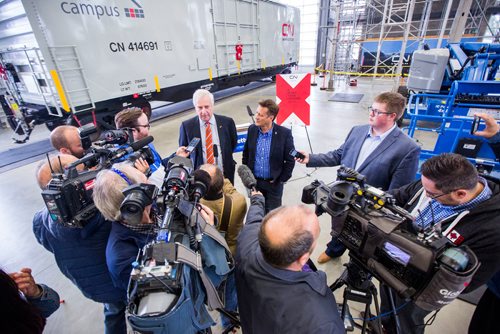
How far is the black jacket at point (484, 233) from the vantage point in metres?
1.21

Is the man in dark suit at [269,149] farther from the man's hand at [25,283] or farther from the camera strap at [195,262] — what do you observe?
the man's hand at [25,283]

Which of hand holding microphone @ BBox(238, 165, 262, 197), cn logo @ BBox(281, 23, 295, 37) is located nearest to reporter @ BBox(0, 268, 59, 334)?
hand holding microphone @ BBox(238, 165, 262, 197)

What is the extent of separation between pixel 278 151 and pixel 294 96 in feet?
6.30

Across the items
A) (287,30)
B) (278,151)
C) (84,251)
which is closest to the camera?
(84,251)

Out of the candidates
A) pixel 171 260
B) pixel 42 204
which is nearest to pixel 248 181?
pixel 171 260

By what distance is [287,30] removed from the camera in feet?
36.6

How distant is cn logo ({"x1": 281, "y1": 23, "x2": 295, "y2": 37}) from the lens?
35.0ft

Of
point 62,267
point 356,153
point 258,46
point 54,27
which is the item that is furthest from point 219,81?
point 62,267

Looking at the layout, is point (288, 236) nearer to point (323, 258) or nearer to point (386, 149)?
point (386, 149)

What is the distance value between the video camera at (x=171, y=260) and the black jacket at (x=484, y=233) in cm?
131

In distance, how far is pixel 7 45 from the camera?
472 centimetres

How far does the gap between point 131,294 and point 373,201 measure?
1.07 metres

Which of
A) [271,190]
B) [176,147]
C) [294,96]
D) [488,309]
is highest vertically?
[294,96]

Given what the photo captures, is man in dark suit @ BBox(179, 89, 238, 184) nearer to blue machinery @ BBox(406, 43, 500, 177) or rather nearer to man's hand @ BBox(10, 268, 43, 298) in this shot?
man's hand @ BBox(10, 268, 43, 298)
